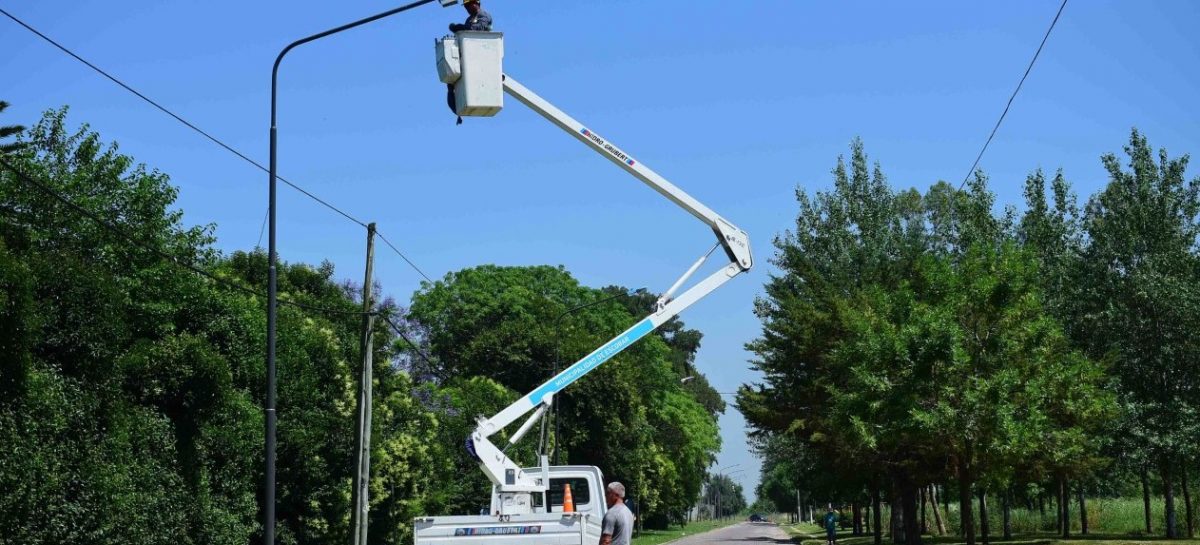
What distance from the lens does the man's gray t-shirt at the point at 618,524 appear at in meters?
13.1

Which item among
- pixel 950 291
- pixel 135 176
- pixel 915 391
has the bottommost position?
pixel 915 391

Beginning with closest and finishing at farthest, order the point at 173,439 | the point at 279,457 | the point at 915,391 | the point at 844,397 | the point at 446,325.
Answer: the point at 173,439, the point at 915,391, the point at 844,397, the point at 279,457, the point at 446,325

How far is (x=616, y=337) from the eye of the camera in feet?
81.7

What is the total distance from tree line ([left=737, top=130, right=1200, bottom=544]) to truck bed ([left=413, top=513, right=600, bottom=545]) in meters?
15.6

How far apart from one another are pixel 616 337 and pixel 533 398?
2.02 metres

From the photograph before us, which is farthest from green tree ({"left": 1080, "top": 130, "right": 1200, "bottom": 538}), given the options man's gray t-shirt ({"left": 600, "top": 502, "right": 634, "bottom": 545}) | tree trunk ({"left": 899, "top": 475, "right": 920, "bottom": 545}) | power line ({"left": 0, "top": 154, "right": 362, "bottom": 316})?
man's gray t-shirt ({"left": 600, "top": 502, "right": 634, "bottom": 545})

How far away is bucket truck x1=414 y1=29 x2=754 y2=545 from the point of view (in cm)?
1830

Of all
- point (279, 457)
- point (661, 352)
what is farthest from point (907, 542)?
point (661, 352)

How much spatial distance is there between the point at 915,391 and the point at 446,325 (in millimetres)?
46759

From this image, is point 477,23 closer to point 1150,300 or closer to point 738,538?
point 1150,300

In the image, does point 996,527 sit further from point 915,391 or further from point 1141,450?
point 915,391

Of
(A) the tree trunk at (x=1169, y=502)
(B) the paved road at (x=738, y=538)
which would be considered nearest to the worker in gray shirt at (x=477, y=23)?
(A) the tree trunk at (x=1169, y=502)

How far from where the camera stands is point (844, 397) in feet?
117

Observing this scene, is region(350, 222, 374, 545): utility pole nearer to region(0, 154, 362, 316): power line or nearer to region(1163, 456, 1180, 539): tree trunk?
region(0, 154, 362, 316): power line
